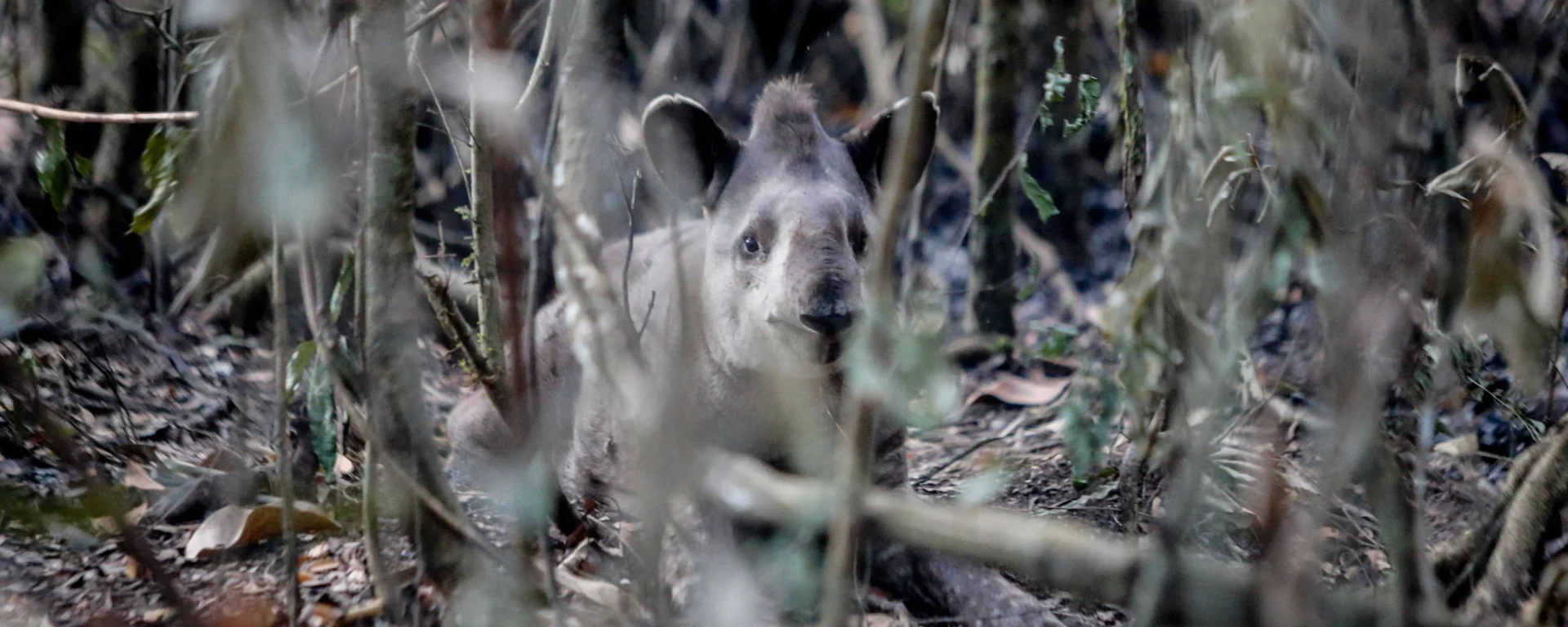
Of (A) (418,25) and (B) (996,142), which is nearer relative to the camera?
(A) (418,25)

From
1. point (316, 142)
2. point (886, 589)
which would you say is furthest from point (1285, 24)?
point (316, 142)

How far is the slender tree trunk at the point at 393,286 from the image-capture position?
2566mm

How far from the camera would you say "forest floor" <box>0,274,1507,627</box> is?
120 inches

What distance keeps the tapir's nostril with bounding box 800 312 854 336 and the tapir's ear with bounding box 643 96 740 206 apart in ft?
3.08

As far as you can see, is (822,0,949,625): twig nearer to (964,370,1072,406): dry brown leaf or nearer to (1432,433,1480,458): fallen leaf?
(1432,433,1480,458): fallen leaf

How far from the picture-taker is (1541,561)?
9.27 ft

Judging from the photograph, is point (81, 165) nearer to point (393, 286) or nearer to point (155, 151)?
point (155, 151)

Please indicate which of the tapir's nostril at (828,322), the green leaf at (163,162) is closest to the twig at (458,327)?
the green leaf at (163,162)

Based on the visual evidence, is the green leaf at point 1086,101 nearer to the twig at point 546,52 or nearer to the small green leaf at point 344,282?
the twig at point 546,52

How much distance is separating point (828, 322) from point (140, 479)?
207cm

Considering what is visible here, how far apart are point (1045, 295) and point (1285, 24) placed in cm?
443

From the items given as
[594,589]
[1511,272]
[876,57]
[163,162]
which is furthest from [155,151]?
[876,57]

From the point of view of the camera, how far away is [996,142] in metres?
5.89

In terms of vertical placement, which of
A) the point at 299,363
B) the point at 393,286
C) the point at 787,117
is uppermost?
the point at 787,117
